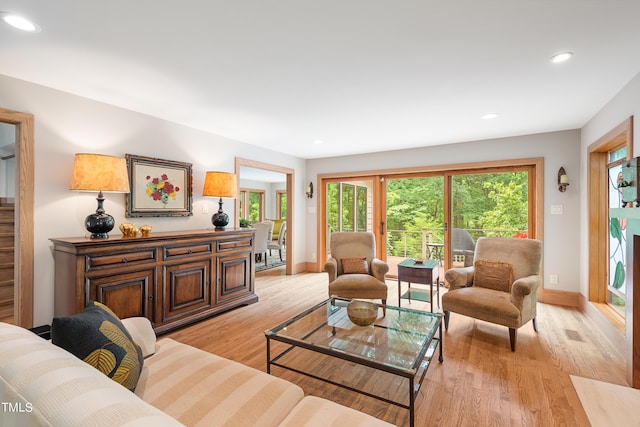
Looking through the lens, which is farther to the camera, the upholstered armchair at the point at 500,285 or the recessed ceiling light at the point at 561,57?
the upholstered armchair at the point at 500,285

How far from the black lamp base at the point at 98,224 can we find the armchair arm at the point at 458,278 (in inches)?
126

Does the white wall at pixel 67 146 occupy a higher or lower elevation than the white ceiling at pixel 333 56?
lower

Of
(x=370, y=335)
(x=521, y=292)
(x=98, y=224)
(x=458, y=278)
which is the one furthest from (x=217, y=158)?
(x=521, y=292)

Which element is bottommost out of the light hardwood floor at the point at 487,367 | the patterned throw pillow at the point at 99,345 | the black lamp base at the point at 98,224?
the light hardwood floor at the point at 487,367

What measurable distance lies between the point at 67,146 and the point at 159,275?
4.66 feet

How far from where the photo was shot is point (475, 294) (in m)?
2.71

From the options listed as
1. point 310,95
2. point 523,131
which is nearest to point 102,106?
point 310,95

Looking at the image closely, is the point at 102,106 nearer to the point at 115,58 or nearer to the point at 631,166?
the point at 115,58

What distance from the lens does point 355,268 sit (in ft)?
11.7

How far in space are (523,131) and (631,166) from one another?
199 centimetres

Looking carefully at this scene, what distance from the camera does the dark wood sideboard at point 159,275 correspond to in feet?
7.71

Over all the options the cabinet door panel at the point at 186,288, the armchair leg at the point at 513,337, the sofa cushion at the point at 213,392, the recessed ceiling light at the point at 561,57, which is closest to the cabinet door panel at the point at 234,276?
the cabinet door panel at the point at 186,288

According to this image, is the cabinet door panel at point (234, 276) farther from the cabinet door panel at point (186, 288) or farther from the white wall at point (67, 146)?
the white wall at point (67, 146)

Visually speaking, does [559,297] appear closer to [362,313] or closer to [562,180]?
[562,180]
